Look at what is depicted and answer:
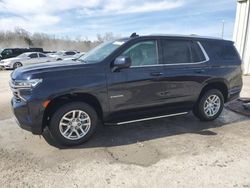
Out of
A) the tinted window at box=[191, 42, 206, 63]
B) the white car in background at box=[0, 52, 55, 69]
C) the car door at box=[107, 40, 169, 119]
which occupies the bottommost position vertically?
the white car in background at box=[0, 52, 55, 69]

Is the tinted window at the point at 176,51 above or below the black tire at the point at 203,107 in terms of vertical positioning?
above

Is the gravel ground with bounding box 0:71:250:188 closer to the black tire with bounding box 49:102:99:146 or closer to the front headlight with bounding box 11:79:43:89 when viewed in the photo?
the black tire with bounding box 49:102:99:146

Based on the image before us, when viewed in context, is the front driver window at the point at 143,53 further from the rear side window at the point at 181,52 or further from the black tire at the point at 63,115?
the black tire at the point at 63,115

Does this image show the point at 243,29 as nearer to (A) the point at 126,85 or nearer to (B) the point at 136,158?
(A) the point at 126,85

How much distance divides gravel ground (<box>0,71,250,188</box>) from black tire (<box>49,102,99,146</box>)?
0.42 ft

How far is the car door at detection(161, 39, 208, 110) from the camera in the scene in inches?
194

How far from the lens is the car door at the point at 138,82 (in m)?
4.36

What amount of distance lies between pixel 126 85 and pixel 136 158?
1.26 m

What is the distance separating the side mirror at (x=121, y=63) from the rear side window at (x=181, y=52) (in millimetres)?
974

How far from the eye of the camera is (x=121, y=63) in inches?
166

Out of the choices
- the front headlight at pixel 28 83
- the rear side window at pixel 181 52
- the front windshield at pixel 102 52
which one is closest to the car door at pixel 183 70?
the rear side window at pixel 181 52

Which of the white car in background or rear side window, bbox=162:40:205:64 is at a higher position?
rear side window, bbox=162:40:205:64

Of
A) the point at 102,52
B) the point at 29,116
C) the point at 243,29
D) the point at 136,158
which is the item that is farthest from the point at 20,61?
the point at 136,158

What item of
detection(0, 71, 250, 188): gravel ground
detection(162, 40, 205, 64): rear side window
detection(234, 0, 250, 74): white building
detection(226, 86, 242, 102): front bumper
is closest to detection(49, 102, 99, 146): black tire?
detection(0, 71, 250, 188): gravel ground
